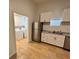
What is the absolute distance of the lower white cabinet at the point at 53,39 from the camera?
16.5 ft

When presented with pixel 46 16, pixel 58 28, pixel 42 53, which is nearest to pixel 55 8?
pixel 46 16

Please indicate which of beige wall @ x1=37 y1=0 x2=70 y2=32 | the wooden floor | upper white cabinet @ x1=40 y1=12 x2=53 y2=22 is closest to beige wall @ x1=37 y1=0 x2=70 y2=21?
beige wall @ x1=37 y1=0 x2=70 y2=32

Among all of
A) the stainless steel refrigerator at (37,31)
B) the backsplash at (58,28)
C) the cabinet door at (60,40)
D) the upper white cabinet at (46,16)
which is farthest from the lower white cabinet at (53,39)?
the upper white cabinet at (46,16)

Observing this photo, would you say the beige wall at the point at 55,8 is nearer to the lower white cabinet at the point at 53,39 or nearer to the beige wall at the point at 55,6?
the beige wall at the point at 55,6

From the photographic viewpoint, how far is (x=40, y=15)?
6875 millimetres

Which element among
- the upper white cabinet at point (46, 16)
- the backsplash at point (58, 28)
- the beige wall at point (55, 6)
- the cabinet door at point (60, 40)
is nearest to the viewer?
the cabinet door at point (60, 40)

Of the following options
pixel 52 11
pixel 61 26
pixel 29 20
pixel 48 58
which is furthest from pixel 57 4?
pixel 48 58

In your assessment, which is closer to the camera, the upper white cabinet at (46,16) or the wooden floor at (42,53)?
the wooden floor at (42,53)

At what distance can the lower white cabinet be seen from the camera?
5.02 metres

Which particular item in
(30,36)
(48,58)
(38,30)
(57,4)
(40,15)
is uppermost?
(57,4)

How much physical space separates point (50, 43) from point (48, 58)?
237cm

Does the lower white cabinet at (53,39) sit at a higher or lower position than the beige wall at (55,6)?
lower

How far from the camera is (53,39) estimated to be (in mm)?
5539
